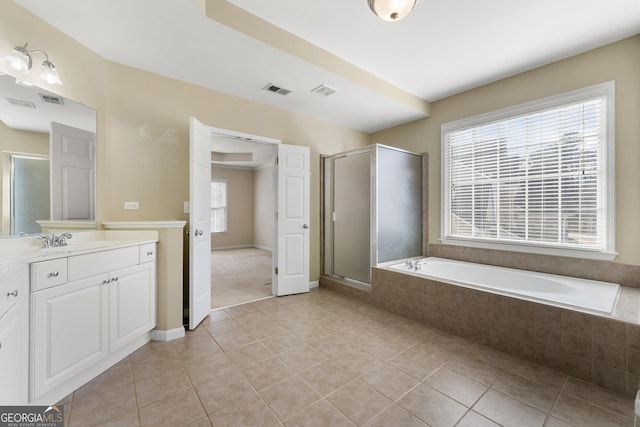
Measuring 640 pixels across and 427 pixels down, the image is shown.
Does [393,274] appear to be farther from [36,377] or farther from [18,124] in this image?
[18,124]

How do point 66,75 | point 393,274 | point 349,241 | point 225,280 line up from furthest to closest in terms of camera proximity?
1. point 225,280
2. point 349,241
3. point 393,274
4. point 66,75

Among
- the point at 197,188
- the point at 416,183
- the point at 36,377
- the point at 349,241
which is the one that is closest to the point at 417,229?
the point at 416,183

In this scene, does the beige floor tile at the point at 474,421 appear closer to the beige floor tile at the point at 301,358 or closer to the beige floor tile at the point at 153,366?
the beige floor tile at the point at 301,358

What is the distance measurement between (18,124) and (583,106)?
4.70 m

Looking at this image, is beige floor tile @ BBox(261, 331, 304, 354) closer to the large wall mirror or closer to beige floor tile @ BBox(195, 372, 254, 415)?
beige floor tile @ BBox(195, 372, 254, 415)

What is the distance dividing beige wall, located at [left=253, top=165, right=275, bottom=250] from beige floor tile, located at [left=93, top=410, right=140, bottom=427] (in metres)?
5.97

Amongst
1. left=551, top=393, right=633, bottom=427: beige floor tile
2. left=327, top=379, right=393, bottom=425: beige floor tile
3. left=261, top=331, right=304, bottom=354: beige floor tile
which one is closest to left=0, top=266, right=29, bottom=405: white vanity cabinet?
left=261, top=331, right=304, bottom=354: beige floor tile

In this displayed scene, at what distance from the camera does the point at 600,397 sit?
1636 mm

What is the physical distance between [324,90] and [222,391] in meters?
2.96

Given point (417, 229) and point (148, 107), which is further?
point (417, 229)

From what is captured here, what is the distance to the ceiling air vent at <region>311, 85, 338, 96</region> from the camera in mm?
2930

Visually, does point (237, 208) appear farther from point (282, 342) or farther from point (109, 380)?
point (109, 380)

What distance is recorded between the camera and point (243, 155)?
7086 millimetres

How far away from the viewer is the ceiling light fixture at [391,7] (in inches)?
59.1
